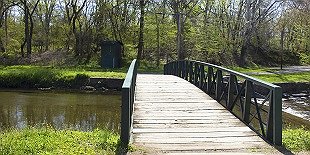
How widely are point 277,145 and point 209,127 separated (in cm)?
129

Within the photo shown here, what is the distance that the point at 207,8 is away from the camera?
→ 34.9 metres

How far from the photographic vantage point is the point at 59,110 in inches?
527

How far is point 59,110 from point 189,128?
27.2 feet

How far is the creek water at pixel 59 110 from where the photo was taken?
Result: 36.0 ft

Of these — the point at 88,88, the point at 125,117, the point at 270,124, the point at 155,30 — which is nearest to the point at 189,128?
the point at 270,124

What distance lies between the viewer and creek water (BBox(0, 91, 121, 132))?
36.0 feet

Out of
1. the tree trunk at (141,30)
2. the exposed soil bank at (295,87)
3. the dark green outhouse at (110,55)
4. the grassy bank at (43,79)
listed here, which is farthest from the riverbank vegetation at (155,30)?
the grassy bank at (43,79)

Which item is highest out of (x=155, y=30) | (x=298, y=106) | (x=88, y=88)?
(x=155, y=30)

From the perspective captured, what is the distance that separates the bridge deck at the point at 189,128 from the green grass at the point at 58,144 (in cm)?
46

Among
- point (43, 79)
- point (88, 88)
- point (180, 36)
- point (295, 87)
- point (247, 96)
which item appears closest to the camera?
point (247, 96)

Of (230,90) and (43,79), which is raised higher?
(230,90)

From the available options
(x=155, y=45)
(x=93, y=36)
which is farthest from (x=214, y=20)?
(x=93, y=36)

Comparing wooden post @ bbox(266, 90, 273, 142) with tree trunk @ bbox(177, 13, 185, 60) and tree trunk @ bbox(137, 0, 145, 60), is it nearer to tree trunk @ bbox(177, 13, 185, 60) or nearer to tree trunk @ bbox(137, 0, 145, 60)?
tree trunk @ bbox(177, 13, 185, 60)

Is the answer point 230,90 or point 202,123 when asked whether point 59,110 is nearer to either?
point 230,90
